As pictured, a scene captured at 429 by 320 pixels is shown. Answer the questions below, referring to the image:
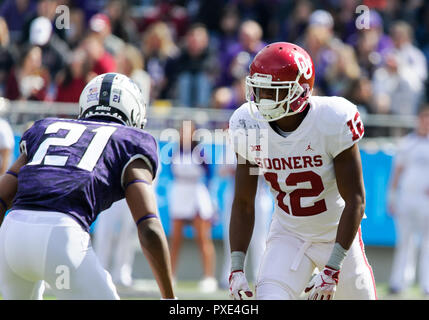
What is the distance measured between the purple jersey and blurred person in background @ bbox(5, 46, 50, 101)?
6656mm

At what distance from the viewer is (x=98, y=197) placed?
375cm

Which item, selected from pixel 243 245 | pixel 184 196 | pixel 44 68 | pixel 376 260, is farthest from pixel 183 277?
pixel 243 245

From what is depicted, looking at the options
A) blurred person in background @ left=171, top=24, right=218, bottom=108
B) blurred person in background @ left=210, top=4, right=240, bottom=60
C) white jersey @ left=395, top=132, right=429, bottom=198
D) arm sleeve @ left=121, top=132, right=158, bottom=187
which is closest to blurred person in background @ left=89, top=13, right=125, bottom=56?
blurred person in background @ left=171, top=24, right=218, bottom=108

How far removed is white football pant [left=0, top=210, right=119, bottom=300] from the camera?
3.54 metres

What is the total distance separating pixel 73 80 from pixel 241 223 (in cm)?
608

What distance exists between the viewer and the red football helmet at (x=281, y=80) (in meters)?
4.26

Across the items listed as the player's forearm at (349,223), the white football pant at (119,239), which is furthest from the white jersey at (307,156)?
the white football pant at (119,239)

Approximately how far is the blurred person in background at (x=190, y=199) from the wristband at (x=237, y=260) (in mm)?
5302

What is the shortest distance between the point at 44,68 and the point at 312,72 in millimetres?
7315

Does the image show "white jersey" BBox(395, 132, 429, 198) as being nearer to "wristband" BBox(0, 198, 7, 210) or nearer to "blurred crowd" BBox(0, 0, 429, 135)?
"blurred crowd" BBox(0, 0, 429, 135)

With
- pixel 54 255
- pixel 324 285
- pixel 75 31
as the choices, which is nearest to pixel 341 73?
pixel 75 31

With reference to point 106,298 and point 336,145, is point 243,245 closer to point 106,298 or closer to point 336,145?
point 336,145

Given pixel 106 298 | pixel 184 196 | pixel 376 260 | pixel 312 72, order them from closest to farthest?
pixel 106 298
pixel 312 72
pixel 184 196
pixel 376 260

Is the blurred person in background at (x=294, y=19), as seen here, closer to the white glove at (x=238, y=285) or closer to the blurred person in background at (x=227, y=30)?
the blurred person in background at (x=227, y=30)
